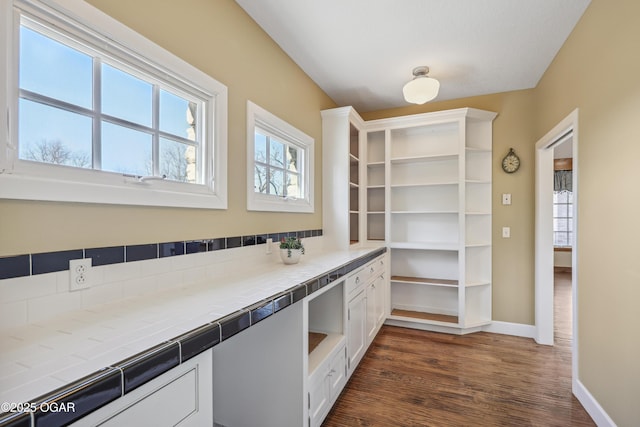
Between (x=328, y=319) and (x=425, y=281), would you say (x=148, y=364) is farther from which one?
Answer: (x=425, y=281)

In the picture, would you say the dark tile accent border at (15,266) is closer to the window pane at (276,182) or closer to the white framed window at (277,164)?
the white framed window at (277,164)

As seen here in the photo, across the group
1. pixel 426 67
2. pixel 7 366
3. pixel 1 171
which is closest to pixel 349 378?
pixel 7 366

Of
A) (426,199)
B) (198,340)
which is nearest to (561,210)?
(426,199)

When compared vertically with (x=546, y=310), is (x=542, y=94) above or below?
above

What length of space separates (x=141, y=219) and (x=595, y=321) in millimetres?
2658

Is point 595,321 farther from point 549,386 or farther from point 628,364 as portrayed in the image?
point 549,386

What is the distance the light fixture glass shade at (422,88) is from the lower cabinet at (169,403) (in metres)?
2.58

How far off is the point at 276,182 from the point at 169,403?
1.83 m

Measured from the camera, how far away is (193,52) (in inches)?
62.9

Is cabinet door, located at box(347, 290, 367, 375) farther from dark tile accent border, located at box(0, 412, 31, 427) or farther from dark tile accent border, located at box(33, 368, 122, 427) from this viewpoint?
dark tile accent border, located at box(0, 412, 31, 427)

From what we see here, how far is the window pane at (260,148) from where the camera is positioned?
2.24m

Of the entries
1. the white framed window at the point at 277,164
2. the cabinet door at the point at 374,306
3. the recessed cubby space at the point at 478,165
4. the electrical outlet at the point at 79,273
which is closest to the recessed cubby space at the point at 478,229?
the recessed cubby space at the point at 478,165

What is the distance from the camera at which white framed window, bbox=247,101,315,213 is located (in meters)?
2.04

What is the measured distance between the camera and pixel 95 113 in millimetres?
1195
